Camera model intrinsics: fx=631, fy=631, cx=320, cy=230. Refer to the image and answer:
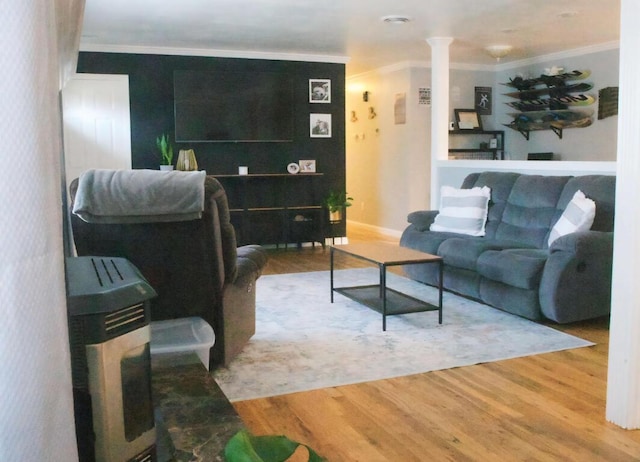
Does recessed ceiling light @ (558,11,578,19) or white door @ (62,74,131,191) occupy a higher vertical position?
recessed ceiling light @ (558,11,578,19)

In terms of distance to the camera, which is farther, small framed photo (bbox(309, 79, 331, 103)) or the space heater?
small framed photo (bbox(309, 79, 331, 103))

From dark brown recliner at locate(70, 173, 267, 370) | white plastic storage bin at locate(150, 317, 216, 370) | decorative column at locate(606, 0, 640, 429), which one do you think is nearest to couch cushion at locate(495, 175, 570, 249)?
decorative column at locate(606, 0, 640, 429)

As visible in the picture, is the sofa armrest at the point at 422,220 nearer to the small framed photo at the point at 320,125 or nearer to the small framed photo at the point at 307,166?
the small framed photo at the point at 307,166

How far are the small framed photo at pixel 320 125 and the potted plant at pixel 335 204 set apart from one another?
75cm

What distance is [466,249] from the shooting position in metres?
4.65

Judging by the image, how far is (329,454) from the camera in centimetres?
232

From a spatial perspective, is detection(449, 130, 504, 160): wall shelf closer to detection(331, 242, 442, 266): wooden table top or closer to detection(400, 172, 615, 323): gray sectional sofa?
detection(400, 172, 615, 323): gray sectional sofa

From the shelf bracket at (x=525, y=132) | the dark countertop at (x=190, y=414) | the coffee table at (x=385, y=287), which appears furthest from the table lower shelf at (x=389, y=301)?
the shelf bracket at (x=525, y=132)

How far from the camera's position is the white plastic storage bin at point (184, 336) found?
275cm

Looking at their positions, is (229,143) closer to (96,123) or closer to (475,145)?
(96,123)

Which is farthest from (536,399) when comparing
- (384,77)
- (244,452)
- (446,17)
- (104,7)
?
(384,77)

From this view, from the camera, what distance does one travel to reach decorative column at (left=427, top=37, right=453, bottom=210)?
6641 mm

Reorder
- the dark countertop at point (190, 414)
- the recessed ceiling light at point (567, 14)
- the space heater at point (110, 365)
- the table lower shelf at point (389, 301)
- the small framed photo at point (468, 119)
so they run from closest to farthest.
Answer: the space heater at point (110, 365) → the dark countertop at point (190, 414) → the table lower shelf at point (389, 301) → the recessed ceiling light at point (567, 14) → the small framed photo at point (468, 119)

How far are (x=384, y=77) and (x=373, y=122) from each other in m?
0.71
